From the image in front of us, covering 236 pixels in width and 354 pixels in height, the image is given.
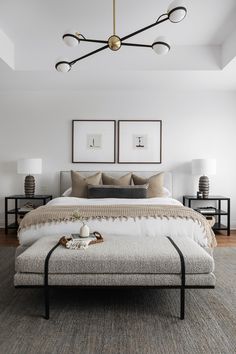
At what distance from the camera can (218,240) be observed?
14.9 feet

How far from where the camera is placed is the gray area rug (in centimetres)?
180

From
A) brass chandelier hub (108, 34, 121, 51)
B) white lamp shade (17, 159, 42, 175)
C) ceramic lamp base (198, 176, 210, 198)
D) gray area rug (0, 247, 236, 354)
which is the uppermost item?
brass chandelier hub (108, 34, 121, 51)

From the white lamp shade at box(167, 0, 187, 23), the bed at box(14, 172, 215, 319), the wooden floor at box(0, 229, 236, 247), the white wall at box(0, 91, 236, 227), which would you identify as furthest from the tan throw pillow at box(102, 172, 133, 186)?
the white lamp shade at box(167, 0, 187, 23)

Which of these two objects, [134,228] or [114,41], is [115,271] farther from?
[114,41]

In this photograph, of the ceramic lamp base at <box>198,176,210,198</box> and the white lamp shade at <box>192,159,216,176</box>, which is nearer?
the white lamp shade at <box>192,159,216,176</box>

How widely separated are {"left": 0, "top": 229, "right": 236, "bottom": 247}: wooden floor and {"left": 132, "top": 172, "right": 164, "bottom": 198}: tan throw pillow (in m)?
1.12

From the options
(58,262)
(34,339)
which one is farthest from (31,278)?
(34,339)

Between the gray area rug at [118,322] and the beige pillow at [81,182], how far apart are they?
2079mm

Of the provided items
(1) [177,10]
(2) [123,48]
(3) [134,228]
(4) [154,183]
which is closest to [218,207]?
(4) [154,183]

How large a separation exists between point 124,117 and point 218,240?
8.41 ft

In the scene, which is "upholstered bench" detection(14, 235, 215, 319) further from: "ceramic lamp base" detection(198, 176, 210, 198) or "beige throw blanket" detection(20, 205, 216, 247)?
"ceramic lamp base" detection(198, 176, 210, 198)

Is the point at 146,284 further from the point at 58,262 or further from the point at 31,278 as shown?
the point at 31,278

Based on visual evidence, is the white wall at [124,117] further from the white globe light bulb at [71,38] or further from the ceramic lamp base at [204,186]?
the white globe light bulb at [71,38]

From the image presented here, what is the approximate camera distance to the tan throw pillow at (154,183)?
4664mm
